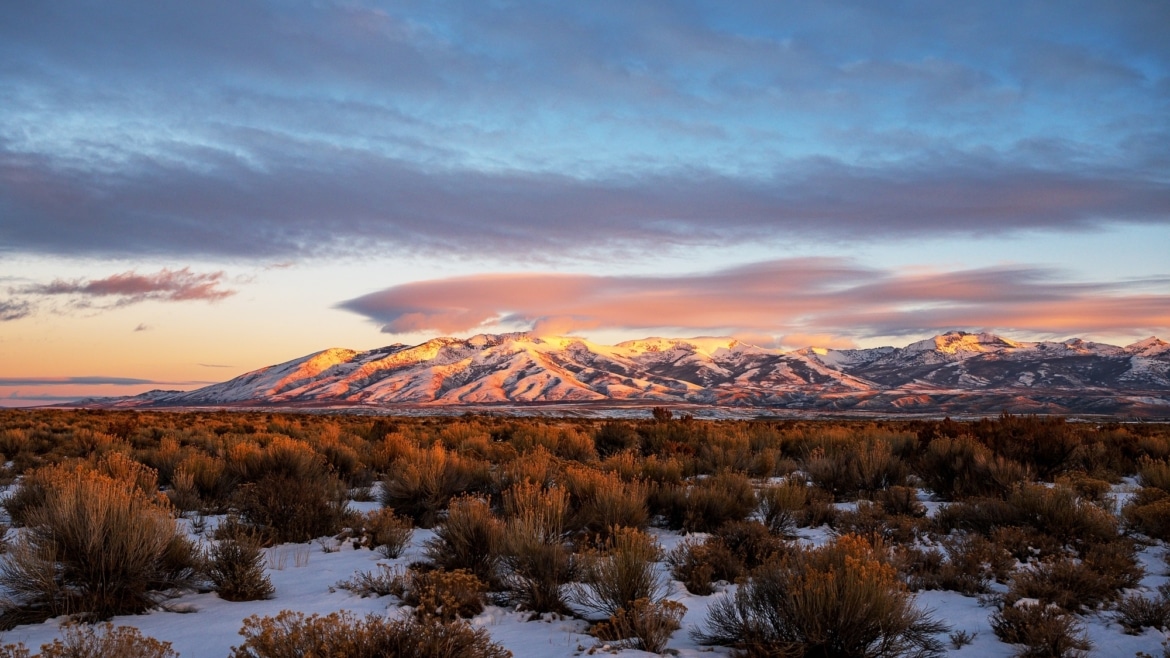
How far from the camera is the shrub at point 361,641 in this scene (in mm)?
4629

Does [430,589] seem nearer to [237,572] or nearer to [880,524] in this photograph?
[237,572]

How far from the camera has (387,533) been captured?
898cm

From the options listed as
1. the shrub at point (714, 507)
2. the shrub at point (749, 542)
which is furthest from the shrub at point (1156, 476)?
the shrub at point (749, 542)

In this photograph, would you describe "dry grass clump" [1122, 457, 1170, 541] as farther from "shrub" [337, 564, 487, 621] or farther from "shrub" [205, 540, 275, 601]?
"shrub" [205, 540, 275, 601]

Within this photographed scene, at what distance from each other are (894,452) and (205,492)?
46.7ft

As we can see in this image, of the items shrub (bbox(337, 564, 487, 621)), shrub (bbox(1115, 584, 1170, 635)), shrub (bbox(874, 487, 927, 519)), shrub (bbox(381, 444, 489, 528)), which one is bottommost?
shrub (bbox(1115, 584, 1170, 635))

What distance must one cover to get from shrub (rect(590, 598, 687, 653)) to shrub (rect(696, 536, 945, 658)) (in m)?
0.35

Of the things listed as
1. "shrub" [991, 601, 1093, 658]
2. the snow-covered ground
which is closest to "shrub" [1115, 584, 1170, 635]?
the snow-covered ground

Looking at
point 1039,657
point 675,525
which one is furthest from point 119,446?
point 1039,657

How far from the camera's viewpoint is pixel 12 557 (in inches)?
259

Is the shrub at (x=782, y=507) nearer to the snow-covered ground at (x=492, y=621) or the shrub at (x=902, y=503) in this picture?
the shrub at (x=902, y=503)

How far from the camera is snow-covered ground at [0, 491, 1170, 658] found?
6043mm

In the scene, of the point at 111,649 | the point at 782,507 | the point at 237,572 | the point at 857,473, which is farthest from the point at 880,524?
the point at 111,649

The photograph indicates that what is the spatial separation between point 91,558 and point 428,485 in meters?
5.07
